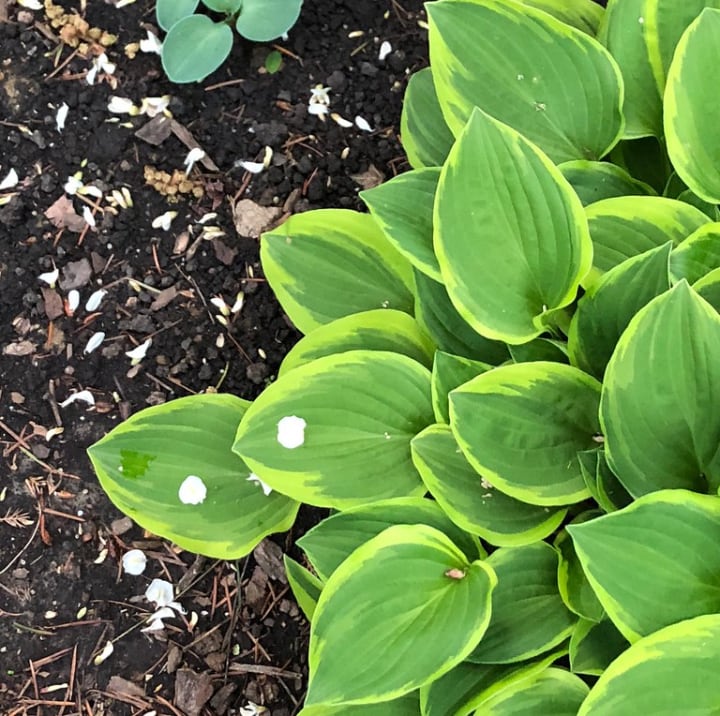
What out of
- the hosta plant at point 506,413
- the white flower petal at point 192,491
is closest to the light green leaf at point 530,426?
the hosta plant at point 506,413

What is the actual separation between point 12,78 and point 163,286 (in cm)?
42

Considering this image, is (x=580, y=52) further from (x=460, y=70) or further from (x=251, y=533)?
(x=251, y=533)

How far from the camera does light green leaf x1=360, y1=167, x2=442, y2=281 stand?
3.10 ft

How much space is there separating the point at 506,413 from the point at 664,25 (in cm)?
50

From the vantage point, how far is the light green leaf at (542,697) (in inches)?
35.0

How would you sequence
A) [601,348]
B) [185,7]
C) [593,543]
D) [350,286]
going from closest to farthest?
[593,543], [601,348], [350,286], [185,7]

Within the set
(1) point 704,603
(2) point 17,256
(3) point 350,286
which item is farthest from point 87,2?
(1) point 704,603

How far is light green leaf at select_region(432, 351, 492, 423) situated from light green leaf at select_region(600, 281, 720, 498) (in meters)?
0.16

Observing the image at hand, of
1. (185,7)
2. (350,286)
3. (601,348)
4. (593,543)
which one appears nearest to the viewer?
(593,543)

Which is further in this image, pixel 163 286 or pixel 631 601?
pixel 163 286

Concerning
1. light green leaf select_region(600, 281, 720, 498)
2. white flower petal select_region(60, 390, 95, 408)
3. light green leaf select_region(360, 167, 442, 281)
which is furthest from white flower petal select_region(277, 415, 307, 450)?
white flower petal select_region(60, 390, 95, 408)

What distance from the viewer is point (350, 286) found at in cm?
107

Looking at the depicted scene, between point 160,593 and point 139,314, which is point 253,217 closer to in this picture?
point 139,314

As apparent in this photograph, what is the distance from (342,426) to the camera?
950mm
